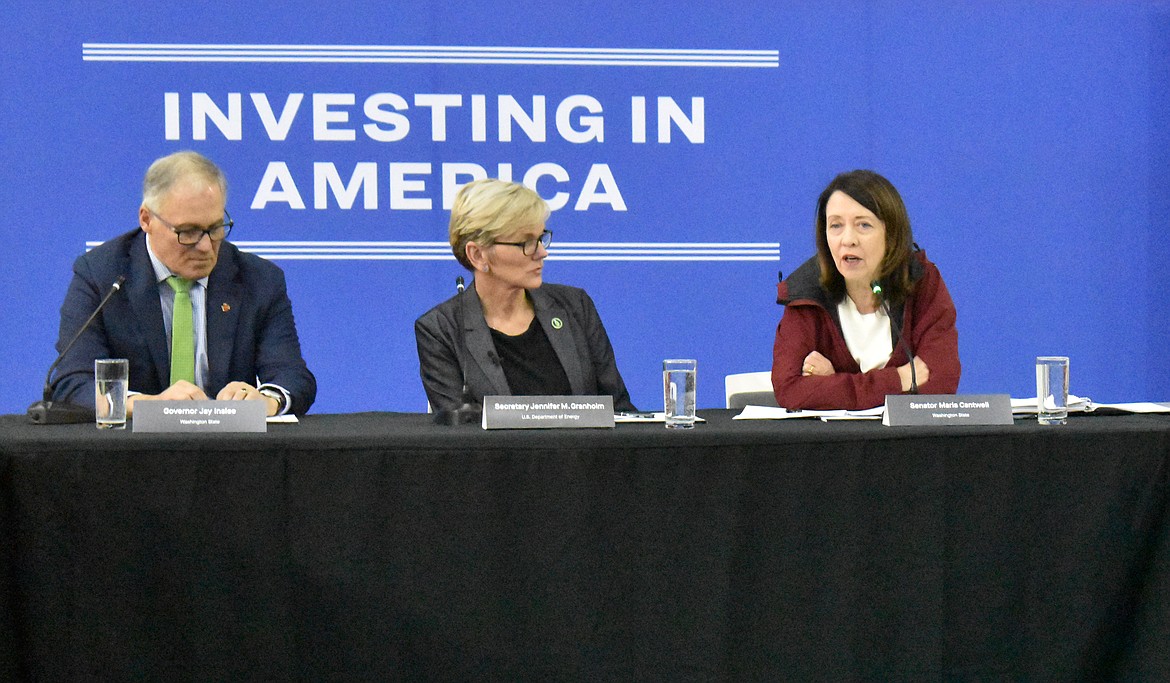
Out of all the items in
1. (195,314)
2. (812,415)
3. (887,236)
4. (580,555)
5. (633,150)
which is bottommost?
(580,555)

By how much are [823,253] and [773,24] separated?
5.92 ft

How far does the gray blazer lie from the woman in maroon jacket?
420 mm

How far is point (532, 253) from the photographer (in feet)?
8.46

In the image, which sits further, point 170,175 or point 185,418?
→ point 170,175

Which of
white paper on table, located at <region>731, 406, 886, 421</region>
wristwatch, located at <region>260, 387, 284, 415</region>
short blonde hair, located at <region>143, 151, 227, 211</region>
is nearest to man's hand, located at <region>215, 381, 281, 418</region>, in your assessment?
wristwatch, located at <region>260, 387, 284, 415</region>

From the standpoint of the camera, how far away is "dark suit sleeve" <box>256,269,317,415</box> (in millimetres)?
2547

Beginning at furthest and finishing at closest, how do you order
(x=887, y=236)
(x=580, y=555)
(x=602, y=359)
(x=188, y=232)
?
1. (x=602, y=359)
2. (x=887, y=236)
3. (x=188, y=232)
4. (x=580, y=555)

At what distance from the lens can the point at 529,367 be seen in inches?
105

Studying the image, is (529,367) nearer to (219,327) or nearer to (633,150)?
(219,327)

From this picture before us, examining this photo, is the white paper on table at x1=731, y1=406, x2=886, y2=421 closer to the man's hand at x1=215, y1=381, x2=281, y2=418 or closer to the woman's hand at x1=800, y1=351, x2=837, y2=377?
the woman's hand at x1=800, y1=351, x2=837, y2=377

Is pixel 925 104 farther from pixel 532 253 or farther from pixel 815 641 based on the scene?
pixel 815 641

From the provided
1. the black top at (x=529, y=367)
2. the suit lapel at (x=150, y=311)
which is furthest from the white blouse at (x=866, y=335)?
the suit lapel at (x=150, y=311)

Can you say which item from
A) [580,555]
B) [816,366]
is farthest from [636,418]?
[816,366]

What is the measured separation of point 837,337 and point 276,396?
125 centimetres
